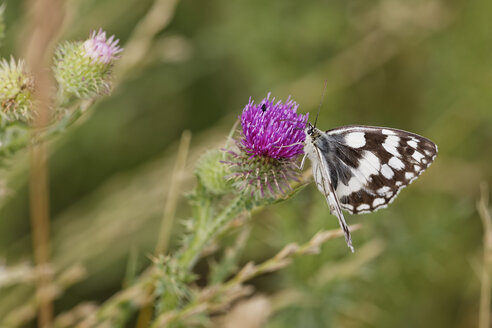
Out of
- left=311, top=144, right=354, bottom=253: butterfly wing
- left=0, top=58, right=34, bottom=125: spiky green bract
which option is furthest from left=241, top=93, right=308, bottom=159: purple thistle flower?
left=0, top=58, right=34, bottom=125: spiky green bract

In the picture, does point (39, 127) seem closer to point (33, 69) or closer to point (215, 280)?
point (33, 69)

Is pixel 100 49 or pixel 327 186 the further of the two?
pixel 327 186

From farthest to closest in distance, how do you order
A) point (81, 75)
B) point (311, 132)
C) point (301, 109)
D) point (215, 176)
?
1. point (301, 109)
2. point (311, 132)
3. point (215, 176)
4. point (81, 75)

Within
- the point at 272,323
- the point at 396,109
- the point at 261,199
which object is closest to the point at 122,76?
the point at 261,199

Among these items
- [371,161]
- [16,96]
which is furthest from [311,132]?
[16,96]

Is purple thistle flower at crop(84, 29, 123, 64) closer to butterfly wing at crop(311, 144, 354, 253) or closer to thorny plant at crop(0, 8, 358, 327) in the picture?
thorny plant at crop(0, 8, 358, 327)

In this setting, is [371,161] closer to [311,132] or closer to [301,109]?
[311,132]

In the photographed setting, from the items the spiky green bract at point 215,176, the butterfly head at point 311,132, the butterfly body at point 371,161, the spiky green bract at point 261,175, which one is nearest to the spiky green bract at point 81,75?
the spiky green bract at point 215,176
